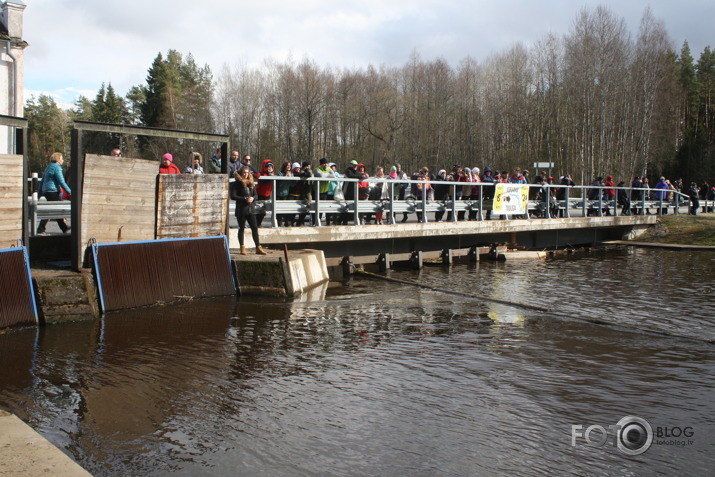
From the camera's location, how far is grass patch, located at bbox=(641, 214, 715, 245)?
26369mm

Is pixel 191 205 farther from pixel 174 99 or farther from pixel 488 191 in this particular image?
pixel 174 99

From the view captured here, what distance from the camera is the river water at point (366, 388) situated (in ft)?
17.5

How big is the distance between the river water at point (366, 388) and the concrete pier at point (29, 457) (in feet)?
1.83

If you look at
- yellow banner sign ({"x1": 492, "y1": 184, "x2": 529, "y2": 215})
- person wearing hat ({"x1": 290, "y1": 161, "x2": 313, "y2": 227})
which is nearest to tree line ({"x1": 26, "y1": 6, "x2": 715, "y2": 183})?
yellow banner sign ({"x1": 492, "y1": 184, "x2": 529, "y2": 215})

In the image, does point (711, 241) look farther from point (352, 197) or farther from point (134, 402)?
point (134, 402)

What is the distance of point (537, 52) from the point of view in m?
58.3

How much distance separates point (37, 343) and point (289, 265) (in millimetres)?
4835

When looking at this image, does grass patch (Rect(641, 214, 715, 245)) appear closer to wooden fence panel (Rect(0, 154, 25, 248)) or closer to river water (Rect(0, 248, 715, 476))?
river water (Rect(0, 248, 715, 476))

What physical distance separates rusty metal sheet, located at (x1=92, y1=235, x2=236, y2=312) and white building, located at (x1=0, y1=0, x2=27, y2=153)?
18265 mm

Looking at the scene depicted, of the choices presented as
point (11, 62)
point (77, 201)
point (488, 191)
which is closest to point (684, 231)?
point (488, 191)

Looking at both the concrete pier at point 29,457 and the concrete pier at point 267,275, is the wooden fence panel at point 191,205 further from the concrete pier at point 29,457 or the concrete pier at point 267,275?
the concrete pier at point 29,457

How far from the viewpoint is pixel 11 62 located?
89.0 ft

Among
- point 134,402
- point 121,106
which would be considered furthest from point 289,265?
point 121,106

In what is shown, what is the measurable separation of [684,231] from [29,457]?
2842cm
